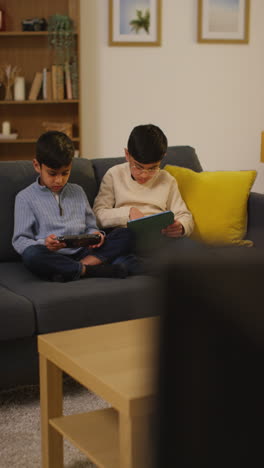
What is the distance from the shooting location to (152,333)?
75cm

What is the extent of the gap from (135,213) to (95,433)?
1335mm

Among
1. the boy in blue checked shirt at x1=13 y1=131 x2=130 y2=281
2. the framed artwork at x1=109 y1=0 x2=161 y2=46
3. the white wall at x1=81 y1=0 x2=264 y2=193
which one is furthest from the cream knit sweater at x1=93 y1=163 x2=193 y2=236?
the framed artwork at x1=109 y1=0 x2=161 y2=46

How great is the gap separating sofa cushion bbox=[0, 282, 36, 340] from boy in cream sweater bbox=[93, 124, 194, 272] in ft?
2.42

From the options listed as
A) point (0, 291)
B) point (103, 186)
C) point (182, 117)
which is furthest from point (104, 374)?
point (182, 117)

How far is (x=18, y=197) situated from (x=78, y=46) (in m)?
2.59

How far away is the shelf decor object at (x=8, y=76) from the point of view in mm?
5031

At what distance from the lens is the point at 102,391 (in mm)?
1427

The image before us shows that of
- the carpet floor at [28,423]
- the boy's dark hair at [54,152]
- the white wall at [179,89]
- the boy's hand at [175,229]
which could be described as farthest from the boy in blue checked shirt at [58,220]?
the white wall at [179,89]

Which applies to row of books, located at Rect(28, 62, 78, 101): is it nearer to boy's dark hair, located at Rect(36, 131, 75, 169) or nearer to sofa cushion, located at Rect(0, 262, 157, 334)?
boy's dark hair, located at Rect(36, 131, 75, 169)

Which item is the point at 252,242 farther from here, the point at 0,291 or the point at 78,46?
the point at 78,46

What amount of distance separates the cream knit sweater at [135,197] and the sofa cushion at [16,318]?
2.42ft

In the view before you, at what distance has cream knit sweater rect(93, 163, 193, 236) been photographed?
2.85 m

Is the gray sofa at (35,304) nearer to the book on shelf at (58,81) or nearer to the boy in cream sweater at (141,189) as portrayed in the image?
the boy in cream sweater at (141,189)

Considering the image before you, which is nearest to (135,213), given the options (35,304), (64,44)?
(35,304)
